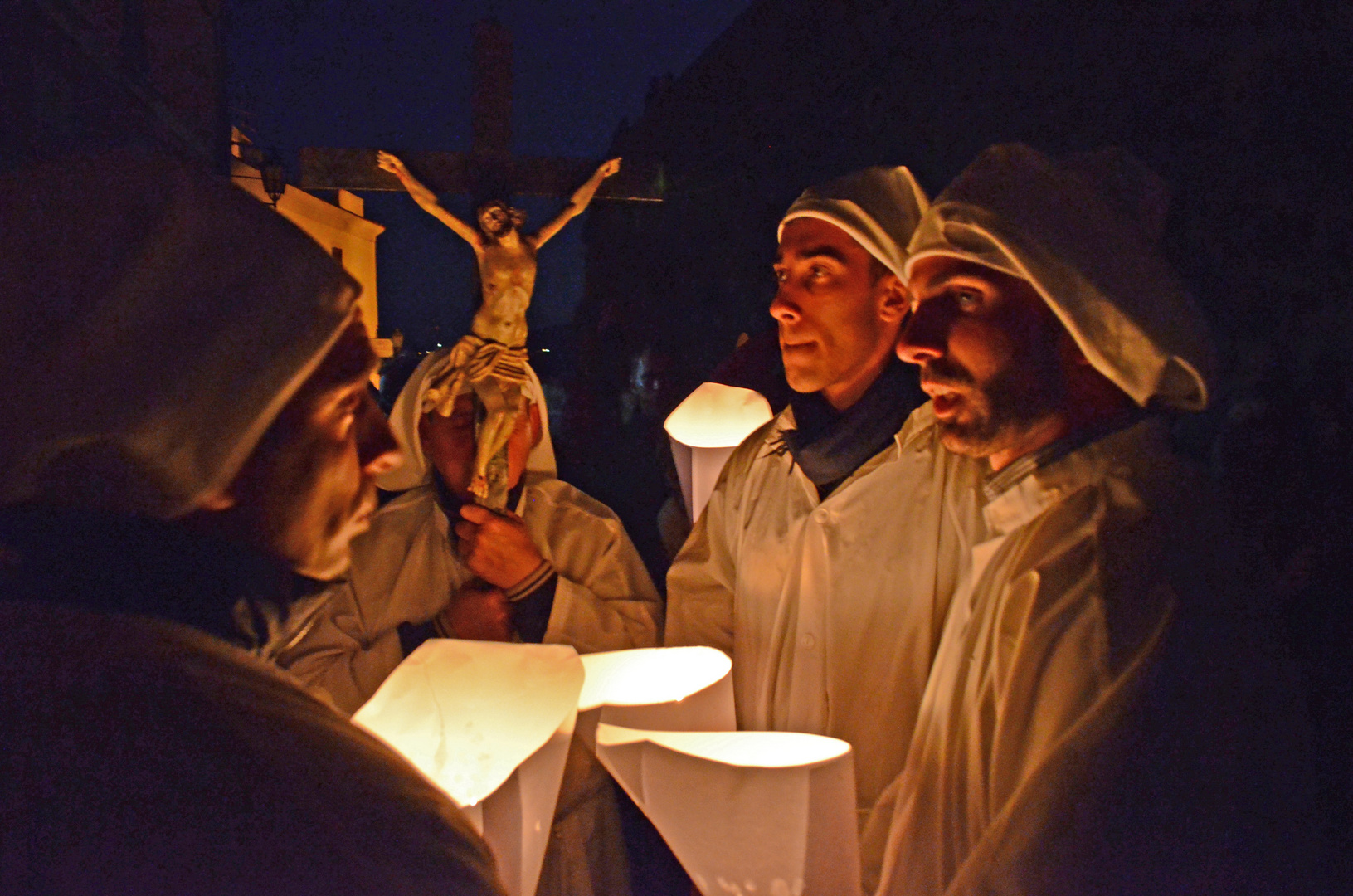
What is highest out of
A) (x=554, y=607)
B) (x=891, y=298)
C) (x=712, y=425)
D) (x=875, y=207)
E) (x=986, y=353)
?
(x=875, y=207)

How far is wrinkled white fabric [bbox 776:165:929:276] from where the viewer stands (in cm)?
180

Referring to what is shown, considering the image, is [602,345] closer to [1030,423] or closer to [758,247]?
[758,247]

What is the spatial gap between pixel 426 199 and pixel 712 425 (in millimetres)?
986

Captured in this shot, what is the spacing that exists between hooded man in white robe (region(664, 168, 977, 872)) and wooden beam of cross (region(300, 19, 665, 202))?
683 millimetres

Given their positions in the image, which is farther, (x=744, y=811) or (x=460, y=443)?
(x=460, y=443)

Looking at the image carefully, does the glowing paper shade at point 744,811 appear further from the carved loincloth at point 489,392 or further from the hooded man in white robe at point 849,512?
the carved loincloth at point 489,392

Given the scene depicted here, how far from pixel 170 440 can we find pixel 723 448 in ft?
5.98

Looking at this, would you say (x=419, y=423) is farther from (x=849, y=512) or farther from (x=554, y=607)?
(x=849, y=512)

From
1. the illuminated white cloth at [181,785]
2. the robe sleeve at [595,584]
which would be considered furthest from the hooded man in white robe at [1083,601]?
the robe sleeve at [595,584]

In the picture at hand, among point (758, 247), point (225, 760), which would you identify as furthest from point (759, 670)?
point (758, 247)

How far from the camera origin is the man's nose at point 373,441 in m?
1.16

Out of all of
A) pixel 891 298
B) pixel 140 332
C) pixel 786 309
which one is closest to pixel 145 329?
pixel 140 332

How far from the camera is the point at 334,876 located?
80cm

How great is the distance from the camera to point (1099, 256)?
4.01ft
